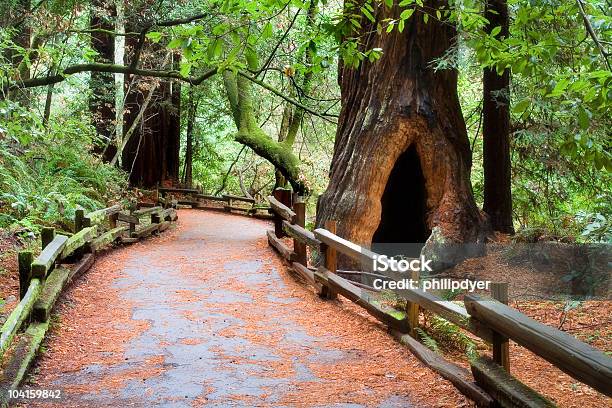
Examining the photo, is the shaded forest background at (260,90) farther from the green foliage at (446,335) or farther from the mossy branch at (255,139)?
the green foliage at (446,335)

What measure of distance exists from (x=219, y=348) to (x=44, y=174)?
906 cm

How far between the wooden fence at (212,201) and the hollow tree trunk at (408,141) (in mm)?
12679

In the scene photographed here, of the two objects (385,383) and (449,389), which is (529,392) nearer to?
(449,389)

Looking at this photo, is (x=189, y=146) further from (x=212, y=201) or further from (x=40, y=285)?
(x=40, y=285)

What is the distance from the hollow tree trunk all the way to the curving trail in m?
1.85

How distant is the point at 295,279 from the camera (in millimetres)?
10109

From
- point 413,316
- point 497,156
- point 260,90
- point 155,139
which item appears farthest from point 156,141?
point 413,316

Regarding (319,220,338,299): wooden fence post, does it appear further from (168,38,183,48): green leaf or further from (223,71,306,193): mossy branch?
(223,71,306,193): mossy branch

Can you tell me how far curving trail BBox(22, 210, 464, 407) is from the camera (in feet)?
16.2

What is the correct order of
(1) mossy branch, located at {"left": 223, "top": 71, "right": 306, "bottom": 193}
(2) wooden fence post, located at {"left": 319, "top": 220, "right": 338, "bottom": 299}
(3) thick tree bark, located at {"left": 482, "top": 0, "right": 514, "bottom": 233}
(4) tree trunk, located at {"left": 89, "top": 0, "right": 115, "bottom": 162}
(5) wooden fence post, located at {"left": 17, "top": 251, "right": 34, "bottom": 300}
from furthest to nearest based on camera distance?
(1) mossy branch, located at {"left": 223, "top": 71, "right": 306, "bottom": 193} → (4) tree trunk, located at {"left": 89, "top": 0, "right": 115, "bottom": 162} → (3) thick tree bark, located at {"left": 482, "top": 0, "right": 514, "bottom": 233} → (2) wooden fence post, located at {"left": 319, "top": 220, "right": 338, "bottom": 299} → (5) wooden fence post, located at {"left": 17, "top": 251, "right": 34, "bottom": 300}

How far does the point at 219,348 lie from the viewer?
6.28 meters

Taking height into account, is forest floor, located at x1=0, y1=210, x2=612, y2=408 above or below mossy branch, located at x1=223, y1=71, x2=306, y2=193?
below

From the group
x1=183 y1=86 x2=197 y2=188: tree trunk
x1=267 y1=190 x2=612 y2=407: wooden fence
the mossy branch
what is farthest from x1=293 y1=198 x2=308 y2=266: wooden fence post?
x1=183 y1=86 x2=197 y2=188: tree trunk

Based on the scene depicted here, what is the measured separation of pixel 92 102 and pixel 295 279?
1218 centimetres
